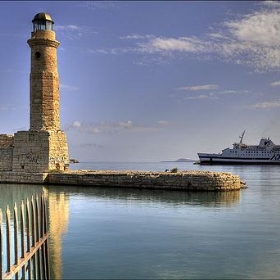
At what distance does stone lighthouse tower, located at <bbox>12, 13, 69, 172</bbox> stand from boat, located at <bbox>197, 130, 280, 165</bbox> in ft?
236

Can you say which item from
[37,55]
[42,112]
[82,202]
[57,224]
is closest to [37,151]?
[42,112]

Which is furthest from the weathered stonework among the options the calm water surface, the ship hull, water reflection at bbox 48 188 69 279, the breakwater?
the ship hull

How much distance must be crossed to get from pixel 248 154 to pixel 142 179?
7480 cm

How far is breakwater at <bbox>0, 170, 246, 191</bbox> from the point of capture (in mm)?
24828

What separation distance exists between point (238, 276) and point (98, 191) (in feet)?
56.4

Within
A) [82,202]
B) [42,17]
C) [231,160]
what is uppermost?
[42,17]

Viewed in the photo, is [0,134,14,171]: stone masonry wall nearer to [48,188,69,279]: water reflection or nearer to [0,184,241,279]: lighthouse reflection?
[0,184,241,279]: lighthouse reflection

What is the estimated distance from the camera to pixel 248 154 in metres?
97.1

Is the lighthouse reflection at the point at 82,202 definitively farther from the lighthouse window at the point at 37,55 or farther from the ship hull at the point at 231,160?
the ship hull at the point at 231,160

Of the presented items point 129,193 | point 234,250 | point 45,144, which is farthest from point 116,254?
point 45,144

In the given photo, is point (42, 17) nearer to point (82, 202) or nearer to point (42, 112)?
point (42, 112)

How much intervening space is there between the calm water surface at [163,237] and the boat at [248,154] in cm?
7505

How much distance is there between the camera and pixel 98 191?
25234 mm

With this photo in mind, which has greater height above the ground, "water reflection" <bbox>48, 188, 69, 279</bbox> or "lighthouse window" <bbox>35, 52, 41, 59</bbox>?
"lighthouse window" <bbox>35, 52, 41, 59</bbox>
